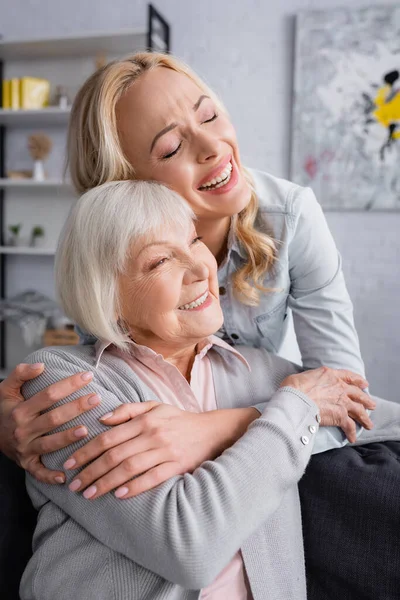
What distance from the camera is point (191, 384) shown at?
1214 millimetres

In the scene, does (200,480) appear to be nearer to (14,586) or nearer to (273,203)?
(14,586)

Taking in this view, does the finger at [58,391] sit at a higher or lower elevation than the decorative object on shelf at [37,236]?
lower

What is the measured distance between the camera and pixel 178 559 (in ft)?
2.79

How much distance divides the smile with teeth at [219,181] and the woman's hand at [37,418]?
527 millimetres

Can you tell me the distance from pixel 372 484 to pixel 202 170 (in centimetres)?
74

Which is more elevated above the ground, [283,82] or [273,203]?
[283,82]

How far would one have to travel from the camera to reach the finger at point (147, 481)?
0.89 m

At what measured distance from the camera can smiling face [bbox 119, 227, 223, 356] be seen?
1095 mm

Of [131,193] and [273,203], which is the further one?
[273,203]

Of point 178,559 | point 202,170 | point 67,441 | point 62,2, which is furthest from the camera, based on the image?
point 62,2

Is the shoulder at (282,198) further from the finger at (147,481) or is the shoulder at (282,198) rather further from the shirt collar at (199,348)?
the finger at (147,481)

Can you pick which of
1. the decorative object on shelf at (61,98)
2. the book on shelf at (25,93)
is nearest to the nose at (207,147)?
the decorative object on shelf at (61,98)

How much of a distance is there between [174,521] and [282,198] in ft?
2.91

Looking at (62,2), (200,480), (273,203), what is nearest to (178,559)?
(200,480)
